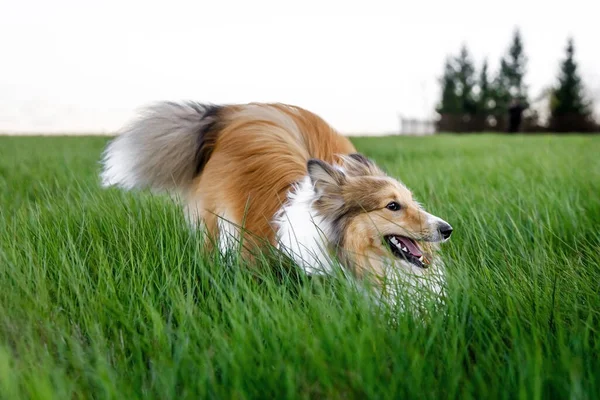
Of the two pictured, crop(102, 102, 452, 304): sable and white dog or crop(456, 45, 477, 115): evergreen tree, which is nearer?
crop(102, 102, 452, 304): sable and white dog

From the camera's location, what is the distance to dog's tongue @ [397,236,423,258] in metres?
2.93

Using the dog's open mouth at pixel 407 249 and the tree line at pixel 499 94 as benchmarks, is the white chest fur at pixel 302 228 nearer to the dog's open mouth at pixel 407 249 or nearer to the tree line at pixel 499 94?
the dog's open mouth at pixel 407 249

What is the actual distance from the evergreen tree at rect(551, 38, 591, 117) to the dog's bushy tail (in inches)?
1539

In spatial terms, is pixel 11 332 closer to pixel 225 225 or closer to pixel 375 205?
pixel 225 225

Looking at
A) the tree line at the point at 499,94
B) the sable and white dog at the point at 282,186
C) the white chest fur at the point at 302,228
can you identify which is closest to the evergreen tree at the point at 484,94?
the tree line at the point at 499,94

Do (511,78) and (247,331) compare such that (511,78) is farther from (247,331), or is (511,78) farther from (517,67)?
(247,331)

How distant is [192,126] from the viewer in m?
4.09

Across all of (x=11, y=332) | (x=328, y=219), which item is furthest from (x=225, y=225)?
(x=11, y=332)

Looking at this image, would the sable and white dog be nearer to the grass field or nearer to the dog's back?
the dog's back

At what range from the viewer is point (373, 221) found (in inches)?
115

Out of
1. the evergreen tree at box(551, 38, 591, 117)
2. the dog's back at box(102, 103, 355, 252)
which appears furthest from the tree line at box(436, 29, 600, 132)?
the dog's back at box(102, 103, 355, 252)

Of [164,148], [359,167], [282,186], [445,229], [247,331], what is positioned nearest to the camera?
[247,331]

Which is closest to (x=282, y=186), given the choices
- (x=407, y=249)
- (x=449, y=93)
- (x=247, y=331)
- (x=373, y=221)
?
(x=373, y=221)

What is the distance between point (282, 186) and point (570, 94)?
40.3m
